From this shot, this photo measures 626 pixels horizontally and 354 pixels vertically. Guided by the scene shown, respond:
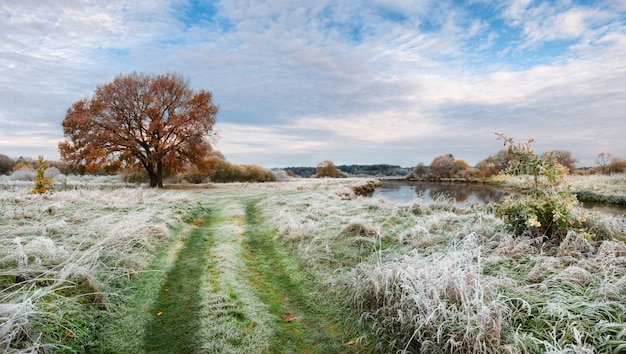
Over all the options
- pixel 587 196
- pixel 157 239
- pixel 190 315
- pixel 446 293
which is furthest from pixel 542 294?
pixel 587 196

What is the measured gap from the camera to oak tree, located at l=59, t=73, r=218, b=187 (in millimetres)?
19984

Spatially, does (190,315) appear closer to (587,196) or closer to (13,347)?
(13,347)

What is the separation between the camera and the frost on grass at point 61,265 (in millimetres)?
3479

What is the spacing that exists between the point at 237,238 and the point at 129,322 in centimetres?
398

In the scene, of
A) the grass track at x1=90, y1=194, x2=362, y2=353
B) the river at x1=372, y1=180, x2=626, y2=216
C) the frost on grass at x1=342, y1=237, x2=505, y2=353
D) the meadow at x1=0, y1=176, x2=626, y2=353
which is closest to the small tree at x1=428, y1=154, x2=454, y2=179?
the river at x1=372, y1=180, x2=626, y2=216

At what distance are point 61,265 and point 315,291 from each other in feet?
12.3

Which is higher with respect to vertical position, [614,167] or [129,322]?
[614,167]

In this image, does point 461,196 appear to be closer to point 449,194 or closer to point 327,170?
point 449,194

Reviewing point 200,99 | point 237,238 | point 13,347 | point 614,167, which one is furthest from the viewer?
point 614,167

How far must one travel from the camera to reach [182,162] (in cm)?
2227

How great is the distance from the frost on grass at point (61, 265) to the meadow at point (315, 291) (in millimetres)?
22

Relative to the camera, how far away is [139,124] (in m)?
20.9

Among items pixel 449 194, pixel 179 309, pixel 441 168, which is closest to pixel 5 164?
pixel 449 194

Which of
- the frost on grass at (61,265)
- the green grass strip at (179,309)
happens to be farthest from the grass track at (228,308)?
the frost on grass at (61,265)
